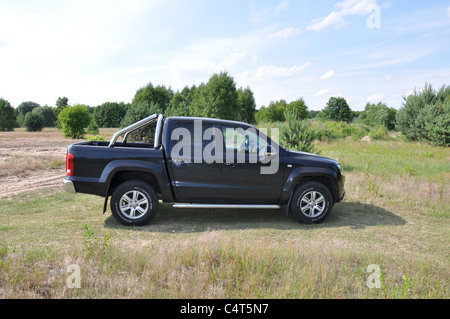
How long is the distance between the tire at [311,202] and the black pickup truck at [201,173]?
0.02m

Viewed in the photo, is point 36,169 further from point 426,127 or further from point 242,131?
point 426,127

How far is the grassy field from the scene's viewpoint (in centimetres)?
340

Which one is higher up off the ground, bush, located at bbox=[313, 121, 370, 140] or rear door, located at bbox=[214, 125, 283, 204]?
bush, located at bbox=[313, 121, 370, 140]

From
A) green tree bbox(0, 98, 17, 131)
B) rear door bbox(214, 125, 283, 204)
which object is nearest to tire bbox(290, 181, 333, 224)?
rear door bbox(214, 125, 283, 204)

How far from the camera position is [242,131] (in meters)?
6.08

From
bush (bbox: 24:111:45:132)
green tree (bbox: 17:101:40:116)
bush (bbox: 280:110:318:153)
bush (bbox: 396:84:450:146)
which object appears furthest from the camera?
green tree (bbox: 17:101:40:116)

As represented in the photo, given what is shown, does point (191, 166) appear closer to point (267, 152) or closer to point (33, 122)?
point (267, 152)

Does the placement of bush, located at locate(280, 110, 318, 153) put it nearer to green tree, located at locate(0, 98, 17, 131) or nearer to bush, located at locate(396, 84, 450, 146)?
bush, located at locate(396, 84, 450, 146)

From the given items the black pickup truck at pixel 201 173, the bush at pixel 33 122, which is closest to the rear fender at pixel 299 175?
the black pickup truck at pixel 201 173

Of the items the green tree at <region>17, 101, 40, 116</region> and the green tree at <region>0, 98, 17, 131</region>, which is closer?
the green tree at <region>0, 98, 17, 131</region>

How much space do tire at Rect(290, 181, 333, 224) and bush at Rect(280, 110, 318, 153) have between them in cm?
644

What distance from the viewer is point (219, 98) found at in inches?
1465

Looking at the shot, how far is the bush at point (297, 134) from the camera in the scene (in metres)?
12.5
